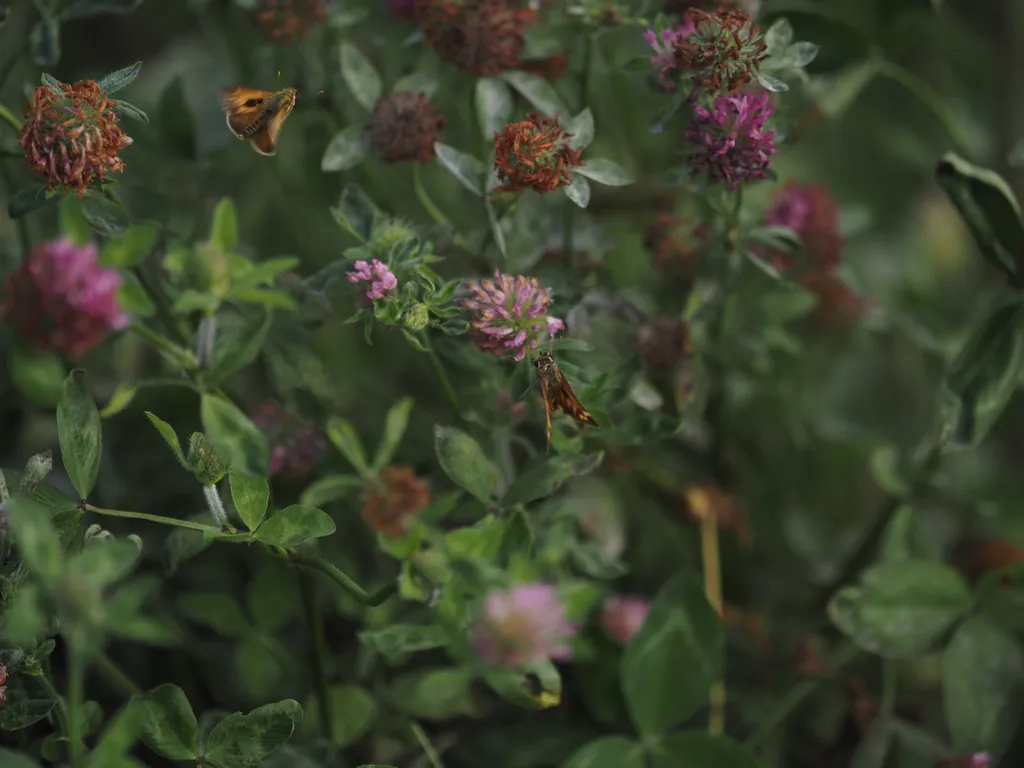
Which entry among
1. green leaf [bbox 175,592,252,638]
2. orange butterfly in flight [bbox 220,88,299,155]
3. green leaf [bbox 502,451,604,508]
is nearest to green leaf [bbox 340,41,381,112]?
orange butterfly in flight [bbox 220,88,299,155]

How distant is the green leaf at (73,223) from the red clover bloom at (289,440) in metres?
0.25

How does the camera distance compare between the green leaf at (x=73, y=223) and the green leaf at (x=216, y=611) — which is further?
the green leaf at (x=216, y=611)

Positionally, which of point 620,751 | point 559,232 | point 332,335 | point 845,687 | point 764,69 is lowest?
point 845,687

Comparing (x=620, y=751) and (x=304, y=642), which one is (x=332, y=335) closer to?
(x=304, y=642)

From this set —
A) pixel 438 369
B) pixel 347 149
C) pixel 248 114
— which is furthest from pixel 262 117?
pixel 438 369

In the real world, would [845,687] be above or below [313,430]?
below

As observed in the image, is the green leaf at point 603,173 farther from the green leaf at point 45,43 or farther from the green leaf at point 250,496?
the green leaf at point 45,43

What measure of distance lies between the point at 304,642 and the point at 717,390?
0.48m

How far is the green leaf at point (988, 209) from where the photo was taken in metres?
0.88

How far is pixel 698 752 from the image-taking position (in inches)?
34.7

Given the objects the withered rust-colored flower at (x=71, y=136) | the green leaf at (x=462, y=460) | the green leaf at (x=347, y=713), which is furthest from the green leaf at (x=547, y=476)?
the withered rust-colored flower at (x=71, y=136)

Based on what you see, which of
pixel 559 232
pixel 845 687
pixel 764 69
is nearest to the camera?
pixel 764 69

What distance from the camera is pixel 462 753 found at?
3.20ft

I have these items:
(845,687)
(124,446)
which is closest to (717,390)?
(845,687)
